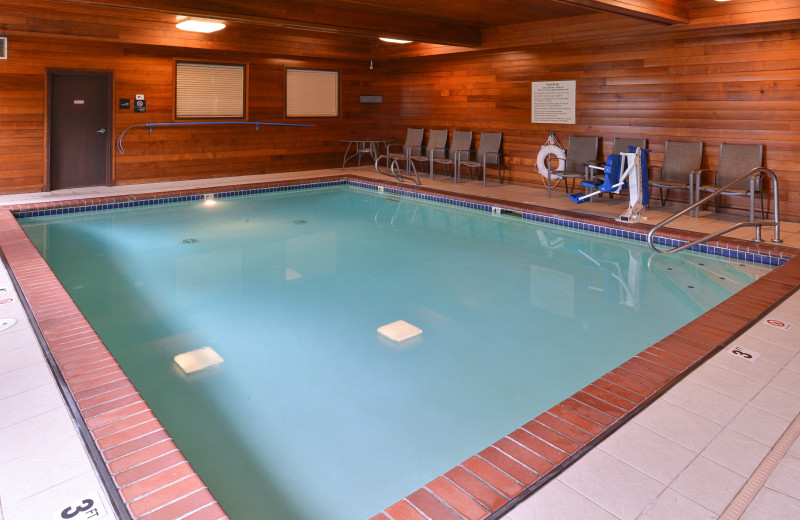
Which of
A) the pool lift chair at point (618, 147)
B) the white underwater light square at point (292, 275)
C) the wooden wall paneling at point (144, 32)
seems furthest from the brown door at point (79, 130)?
the pool lift chair at point (618, 147)

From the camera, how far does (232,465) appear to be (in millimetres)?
2240

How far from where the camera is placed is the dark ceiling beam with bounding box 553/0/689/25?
16.5ft

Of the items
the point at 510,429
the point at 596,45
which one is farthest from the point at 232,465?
the point at 596,45

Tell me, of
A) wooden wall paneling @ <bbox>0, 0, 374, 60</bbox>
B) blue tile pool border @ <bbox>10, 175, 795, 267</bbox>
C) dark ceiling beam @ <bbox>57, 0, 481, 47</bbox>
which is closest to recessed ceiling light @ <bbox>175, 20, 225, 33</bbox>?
wooden wall paneling @ <bbox>0, 0, 374, 60</bbox>

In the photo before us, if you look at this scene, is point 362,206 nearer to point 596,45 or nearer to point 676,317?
point 596,45

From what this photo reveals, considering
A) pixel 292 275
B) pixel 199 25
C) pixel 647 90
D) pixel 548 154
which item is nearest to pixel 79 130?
pixel 199 25

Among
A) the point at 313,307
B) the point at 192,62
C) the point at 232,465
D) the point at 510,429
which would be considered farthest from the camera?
the point at 192,62

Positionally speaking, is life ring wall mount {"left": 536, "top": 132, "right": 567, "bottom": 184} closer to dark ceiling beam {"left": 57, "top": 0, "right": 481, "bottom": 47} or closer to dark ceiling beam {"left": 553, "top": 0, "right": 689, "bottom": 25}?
dark ceiling beam {"left": 57, "top": 0, "right": 481, "bottom": 47}

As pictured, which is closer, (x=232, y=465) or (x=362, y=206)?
(x=232, y=465)

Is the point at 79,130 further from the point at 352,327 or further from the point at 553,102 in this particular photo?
the point at 553,102

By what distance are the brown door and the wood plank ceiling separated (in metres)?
1.52

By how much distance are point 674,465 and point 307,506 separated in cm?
126

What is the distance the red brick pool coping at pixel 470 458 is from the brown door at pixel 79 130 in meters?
5.18

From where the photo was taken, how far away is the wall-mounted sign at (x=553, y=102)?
8100 mm
